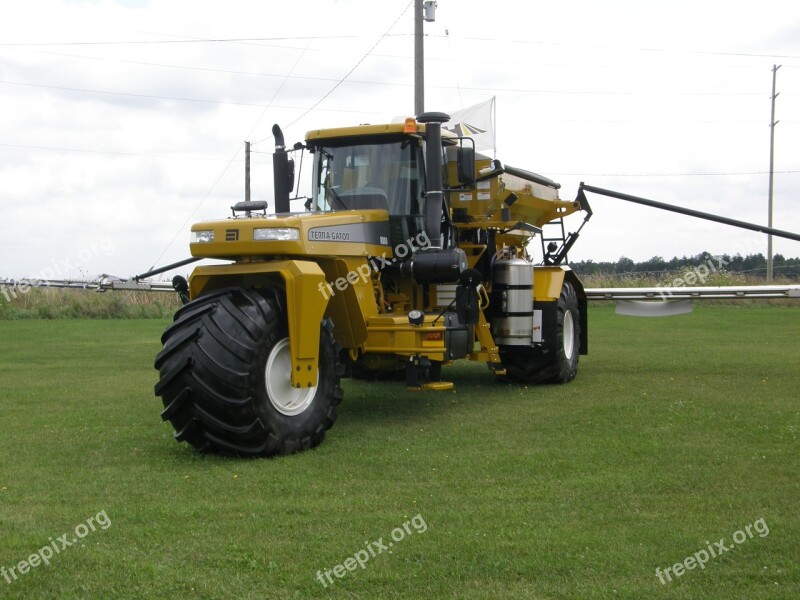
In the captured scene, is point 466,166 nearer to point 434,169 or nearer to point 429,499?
point 434,169

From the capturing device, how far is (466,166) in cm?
968

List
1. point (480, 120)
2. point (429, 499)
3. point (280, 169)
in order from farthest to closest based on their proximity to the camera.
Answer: point (480, 120)
point (280, 169)
point (429, 499)

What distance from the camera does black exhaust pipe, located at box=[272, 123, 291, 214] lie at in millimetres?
10500

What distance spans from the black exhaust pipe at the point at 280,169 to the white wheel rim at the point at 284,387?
301 centimetres

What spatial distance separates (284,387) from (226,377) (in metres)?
0.79

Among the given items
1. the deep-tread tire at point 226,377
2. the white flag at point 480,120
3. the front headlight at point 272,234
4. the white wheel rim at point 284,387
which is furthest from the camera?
the white flag at point 480,120

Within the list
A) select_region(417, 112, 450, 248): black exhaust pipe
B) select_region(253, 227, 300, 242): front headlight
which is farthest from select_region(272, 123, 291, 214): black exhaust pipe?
select_region(253, 227, 300, 242): front headlight

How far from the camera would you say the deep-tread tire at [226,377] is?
23.8ft

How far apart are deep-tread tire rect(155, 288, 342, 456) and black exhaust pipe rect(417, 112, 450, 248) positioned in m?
2.49

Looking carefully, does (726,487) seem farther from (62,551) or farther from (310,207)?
(310,207)

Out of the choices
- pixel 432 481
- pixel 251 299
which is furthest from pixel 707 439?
pixel 251 299

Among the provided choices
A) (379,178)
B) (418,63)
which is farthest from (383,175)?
(418,63)

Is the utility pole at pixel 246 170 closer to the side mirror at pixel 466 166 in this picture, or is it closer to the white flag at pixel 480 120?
the white flag at pixel 480 120

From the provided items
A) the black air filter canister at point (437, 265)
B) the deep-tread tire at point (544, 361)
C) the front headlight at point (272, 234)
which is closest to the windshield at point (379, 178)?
the black air filter canister at point (437, 265)
